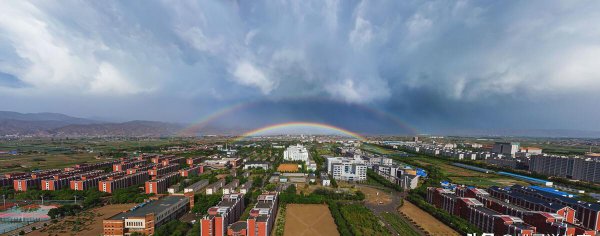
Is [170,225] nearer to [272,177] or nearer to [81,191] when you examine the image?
[81,191]

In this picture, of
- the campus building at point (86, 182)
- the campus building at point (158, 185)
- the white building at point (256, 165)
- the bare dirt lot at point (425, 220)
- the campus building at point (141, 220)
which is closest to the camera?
the campus building at point (141, 220)

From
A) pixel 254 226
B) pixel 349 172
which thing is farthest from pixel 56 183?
pixel 349 172

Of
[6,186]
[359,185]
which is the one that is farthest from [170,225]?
[6,186]

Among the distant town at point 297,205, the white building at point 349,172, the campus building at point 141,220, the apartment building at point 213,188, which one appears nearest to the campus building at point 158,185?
the distant town at point 297,205

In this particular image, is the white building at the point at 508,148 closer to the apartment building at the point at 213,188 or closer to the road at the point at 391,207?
the road at the point at 391,207

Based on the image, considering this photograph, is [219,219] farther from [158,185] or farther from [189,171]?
[189,171]

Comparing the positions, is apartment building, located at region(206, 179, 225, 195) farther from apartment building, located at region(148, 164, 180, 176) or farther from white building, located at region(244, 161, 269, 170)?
white building, located at region(244, 161, 269, 170)
